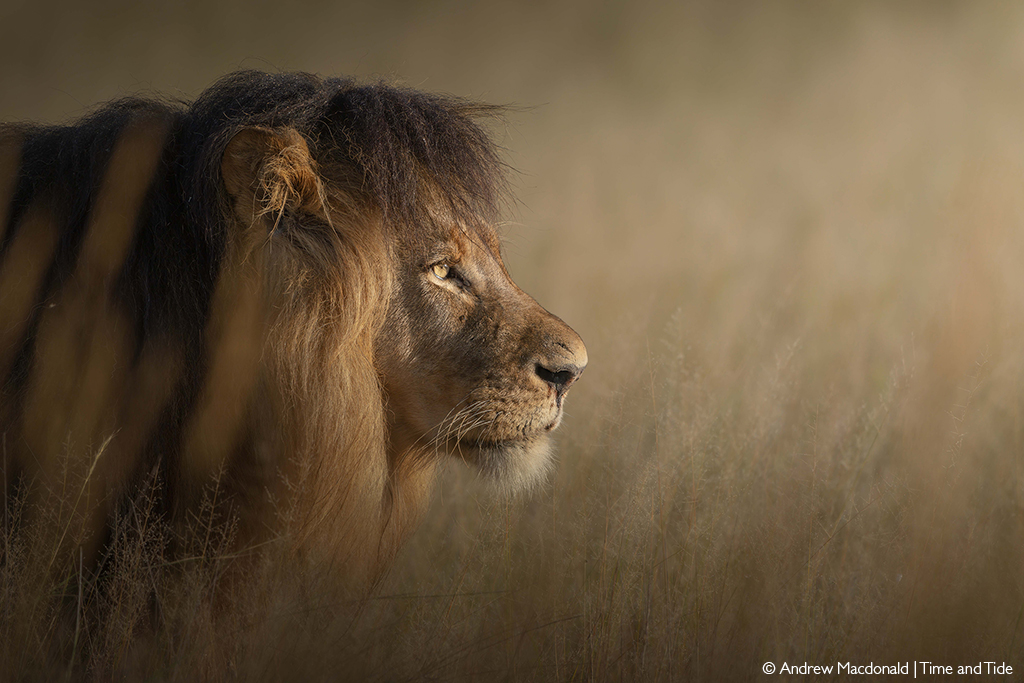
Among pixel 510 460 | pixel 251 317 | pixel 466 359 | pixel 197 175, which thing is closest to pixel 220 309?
pixel 251 317

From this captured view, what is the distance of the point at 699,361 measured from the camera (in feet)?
13.4

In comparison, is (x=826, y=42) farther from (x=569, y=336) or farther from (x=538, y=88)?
(x=569, y=336)

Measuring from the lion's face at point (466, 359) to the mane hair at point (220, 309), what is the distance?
8 centimetres

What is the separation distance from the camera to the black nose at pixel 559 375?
202 cm

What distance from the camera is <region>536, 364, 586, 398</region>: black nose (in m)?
2.02

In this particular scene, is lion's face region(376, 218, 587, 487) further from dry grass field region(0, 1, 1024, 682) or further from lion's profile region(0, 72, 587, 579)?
dry grass field region(0, 1, 1024, 682)

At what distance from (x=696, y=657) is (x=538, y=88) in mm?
8348

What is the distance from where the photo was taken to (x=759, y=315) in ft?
15.9

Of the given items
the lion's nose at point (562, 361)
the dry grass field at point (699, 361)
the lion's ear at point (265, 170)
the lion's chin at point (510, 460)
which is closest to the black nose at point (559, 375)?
the lion's nose at point (562, 361)

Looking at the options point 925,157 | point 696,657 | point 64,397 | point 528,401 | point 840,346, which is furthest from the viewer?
point 925,157

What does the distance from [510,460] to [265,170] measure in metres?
1.01

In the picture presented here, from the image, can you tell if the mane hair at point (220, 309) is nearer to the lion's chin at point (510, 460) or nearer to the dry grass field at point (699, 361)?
the dry grass field at point (699, 361)

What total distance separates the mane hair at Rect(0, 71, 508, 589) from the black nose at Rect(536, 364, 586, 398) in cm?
46

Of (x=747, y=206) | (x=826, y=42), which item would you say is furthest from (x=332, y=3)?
(x=826, y=42)
